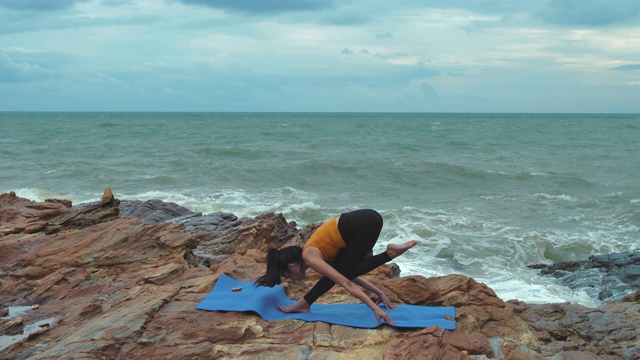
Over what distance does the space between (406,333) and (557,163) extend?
111 feet

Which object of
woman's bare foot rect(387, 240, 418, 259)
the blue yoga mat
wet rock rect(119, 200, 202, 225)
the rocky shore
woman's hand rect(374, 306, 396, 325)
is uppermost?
woman's bare foot rect(387, 240, 418, 259)

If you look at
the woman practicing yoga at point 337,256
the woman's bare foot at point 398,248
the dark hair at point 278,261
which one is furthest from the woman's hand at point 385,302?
the dark hair at point 278,261

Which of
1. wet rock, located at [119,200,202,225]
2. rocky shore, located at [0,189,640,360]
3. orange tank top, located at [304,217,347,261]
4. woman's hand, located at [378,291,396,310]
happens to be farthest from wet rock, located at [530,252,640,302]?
wet rock, located at [119,200,202,225]

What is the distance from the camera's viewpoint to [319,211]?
20516mm

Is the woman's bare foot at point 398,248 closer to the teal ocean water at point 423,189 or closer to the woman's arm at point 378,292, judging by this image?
the woman's arm at point 378,292

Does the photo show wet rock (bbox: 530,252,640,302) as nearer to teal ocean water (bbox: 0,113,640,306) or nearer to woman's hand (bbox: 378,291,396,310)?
teal ocean water (bbox: 0,113,640,306)

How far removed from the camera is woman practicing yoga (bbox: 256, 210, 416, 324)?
21.1 feet

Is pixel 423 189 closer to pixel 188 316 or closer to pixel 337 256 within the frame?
pixel 337 256

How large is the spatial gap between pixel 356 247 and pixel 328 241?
0.31m

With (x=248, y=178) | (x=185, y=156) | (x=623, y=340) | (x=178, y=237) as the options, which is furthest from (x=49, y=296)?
(x=185, y=156)

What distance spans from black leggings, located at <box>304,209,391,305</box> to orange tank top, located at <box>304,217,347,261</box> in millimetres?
50

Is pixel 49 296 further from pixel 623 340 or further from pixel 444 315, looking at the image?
pixel 623 340

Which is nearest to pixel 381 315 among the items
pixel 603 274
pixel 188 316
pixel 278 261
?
pixel 278 261

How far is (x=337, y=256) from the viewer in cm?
662
